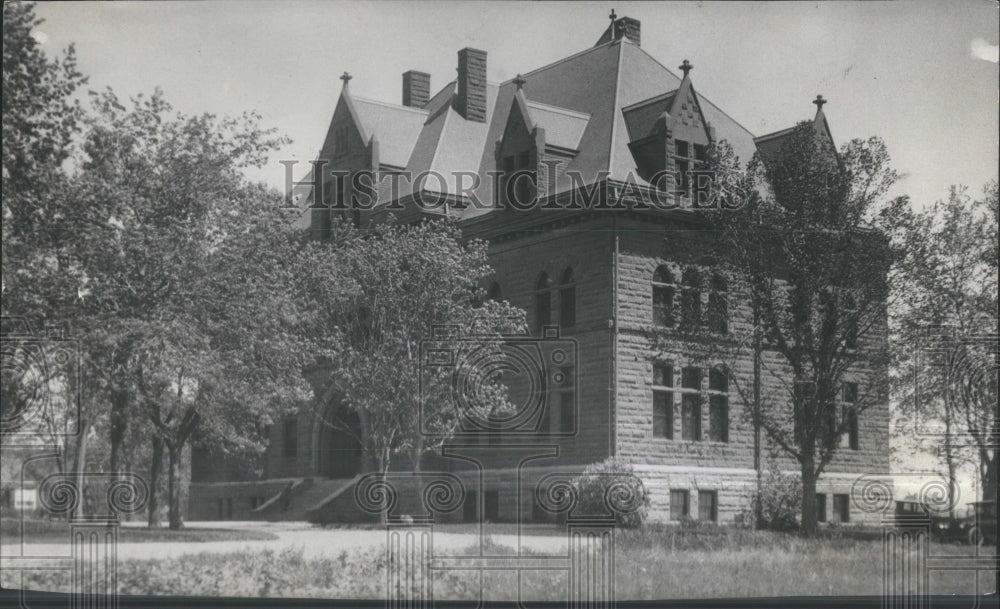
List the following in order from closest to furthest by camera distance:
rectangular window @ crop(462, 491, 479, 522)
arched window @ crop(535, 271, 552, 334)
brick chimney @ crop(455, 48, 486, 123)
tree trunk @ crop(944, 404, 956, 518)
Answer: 1. rectangular window @ crop(462, 491, 479, 522)
2. arched window @ crop(535, 271, 552, 334)
3. brick chimney @ crop(455, 48, 486, 123)
4. tree trunk @ crop(944, 404, 956, 518)

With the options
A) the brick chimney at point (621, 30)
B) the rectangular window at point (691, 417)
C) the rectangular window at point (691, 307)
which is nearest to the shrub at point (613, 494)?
the rectangular window at point (691, 417)

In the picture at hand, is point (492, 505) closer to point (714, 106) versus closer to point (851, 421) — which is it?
point (851, 421)

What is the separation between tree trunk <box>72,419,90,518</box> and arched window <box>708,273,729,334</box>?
656 centimetres

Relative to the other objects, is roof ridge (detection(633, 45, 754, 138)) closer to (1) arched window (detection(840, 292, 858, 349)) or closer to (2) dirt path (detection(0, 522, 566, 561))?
(1) arched window (detection(840, 292, 858, 349))

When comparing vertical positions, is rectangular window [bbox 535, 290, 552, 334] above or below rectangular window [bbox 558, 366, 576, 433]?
above

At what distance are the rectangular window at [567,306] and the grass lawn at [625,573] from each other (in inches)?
88.0

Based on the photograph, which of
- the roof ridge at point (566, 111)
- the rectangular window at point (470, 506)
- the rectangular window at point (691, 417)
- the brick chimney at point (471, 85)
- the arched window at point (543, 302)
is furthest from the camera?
the brick chimney at point (471, 85)

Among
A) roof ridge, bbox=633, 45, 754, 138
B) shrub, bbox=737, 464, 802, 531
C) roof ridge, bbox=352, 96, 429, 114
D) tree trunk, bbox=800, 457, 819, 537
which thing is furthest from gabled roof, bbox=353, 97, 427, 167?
tree trunk, bbox=800, 457, 819, 537

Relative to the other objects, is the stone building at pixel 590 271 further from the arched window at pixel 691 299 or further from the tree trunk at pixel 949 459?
the tree trunk at pixel 949 459

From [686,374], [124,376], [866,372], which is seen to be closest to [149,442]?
[124,376]

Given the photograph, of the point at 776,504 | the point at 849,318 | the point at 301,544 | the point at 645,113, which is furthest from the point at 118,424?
the point at 849,318

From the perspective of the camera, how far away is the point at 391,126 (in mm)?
12945

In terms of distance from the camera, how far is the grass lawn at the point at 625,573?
471 inches

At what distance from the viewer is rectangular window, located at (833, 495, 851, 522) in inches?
506
